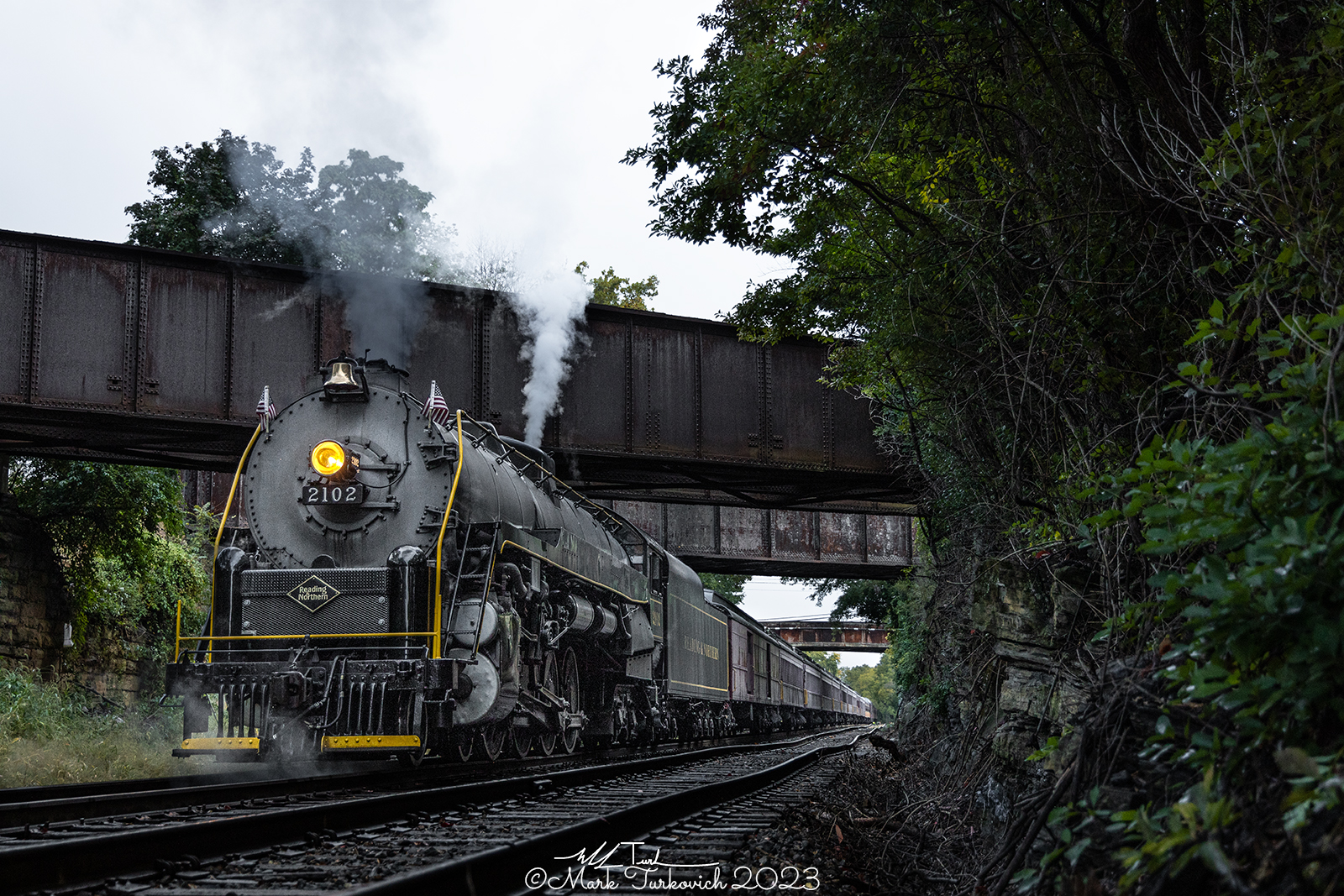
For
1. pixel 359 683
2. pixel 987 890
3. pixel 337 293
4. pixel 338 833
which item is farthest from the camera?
pixel 337 293

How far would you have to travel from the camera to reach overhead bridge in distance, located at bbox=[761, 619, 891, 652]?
49.8 m

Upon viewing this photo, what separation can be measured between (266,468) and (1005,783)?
7.39m

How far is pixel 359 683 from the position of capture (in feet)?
28.9

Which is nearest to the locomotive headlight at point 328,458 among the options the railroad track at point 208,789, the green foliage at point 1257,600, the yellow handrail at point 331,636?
the yellow handrail at point 331,636

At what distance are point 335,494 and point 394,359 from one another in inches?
233

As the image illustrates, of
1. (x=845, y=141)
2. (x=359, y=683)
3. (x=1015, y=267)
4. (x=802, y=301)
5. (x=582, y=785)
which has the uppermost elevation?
(x=845, y=141)

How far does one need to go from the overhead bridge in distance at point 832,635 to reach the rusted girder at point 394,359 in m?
32.2

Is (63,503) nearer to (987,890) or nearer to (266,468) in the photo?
(266,468)

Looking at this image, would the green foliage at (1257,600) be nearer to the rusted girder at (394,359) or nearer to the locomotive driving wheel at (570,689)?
the locomotive driving wheel at (570,689)

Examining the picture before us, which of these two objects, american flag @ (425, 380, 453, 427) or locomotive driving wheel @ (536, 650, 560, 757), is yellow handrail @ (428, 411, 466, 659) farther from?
locomotive driving wheel @ (536, 650, 560, 757)

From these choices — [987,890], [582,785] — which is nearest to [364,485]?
[582,785]

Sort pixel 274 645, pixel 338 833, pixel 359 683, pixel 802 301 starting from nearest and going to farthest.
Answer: pixel 338 833 → pixel 359 683 → pixel 274 645 → pixel 802 301

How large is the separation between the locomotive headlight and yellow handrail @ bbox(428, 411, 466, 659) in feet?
3.66

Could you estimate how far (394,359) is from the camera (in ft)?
50.9
